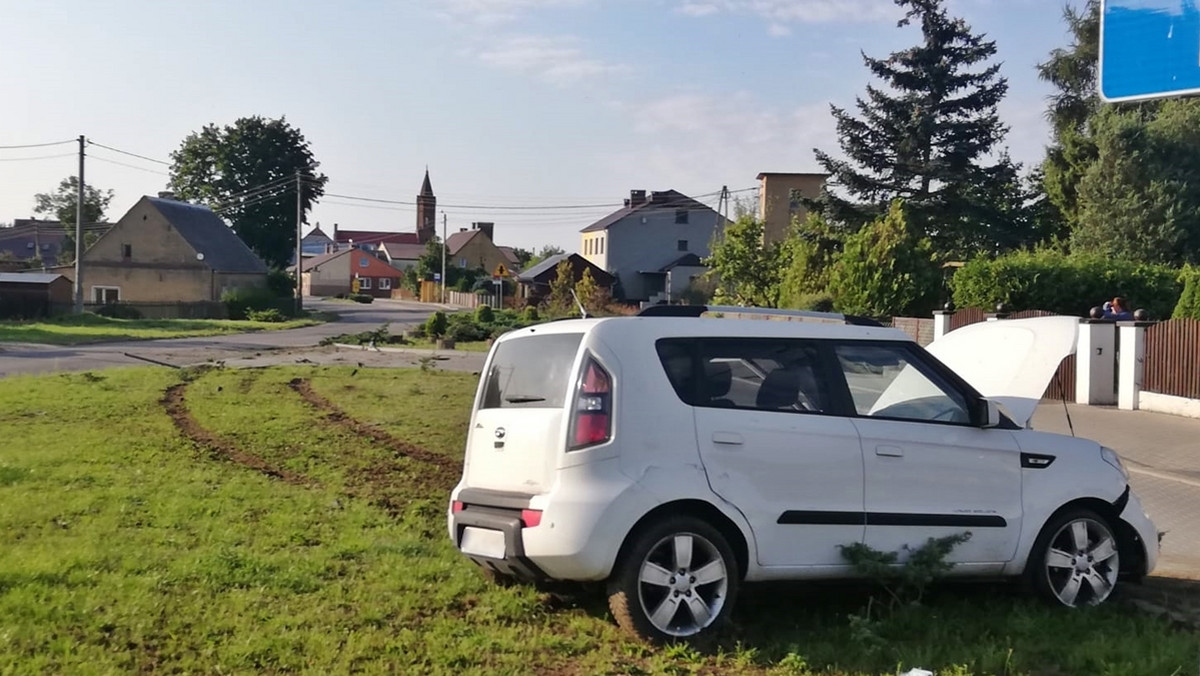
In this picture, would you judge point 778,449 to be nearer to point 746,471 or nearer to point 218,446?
point 746,471

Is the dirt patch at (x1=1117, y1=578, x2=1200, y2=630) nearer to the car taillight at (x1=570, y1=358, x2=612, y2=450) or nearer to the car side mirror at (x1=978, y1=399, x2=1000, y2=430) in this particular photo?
the car side mirror at (x1=978, y1=399, x2=1000, y2=430)

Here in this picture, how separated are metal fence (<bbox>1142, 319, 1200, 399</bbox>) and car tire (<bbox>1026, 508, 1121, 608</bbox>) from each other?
1210cm

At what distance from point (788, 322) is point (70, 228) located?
11041 cm

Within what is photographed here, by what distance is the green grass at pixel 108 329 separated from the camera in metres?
39.0

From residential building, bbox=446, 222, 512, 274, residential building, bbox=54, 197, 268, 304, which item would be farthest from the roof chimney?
residential building, bbox=54, 197, 268, 304

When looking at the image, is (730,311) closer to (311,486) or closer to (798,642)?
(798,642)

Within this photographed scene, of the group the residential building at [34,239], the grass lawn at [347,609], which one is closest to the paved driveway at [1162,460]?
the grass lawn at [347,609]

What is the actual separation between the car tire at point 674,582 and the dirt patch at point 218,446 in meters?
5.24

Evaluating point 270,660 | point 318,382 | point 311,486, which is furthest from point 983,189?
point 270,660

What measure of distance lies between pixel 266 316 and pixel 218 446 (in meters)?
47.9

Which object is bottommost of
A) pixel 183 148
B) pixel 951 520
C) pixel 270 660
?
pixel 270 660

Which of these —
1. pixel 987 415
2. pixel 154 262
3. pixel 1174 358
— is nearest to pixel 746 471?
pixel 987 415

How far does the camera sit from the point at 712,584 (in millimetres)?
5531

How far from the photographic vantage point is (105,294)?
2586 inches
